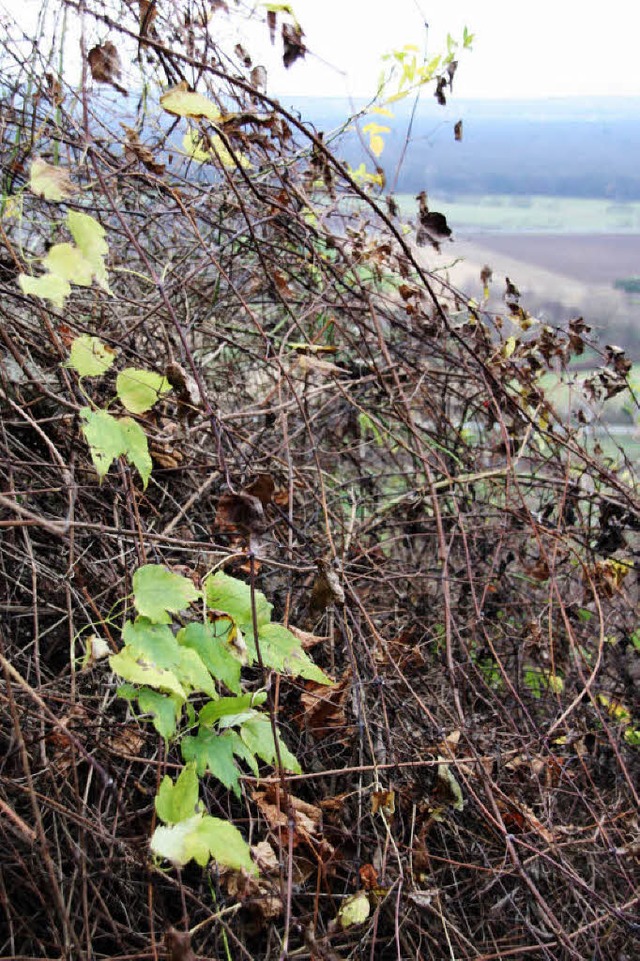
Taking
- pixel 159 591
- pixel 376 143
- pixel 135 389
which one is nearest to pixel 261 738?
pixel 159 591

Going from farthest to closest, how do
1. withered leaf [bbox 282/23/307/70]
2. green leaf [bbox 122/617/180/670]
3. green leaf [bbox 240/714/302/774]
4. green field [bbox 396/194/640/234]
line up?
green field [bbox 396/194/640/234]
withered leaf [bbox 282/23/307/70]
green leaf [bbox 240/714/302/774]
green leaf [bbox 122/617/180/670]

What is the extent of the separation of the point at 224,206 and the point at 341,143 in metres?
0.50

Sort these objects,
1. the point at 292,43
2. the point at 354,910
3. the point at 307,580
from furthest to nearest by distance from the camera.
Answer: the point at 292,43
the point at 307,580
the point at 354,910

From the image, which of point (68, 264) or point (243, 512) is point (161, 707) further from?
point (68, 264)

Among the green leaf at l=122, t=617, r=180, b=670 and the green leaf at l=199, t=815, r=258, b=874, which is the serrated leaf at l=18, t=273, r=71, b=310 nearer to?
the green leaf at l=122, t=617, r=180, b=670

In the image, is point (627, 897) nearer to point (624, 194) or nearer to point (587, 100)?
point (624, 194)

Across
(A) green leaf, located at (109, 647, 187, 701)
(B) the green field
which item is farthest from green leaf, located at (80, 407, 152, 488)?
(B) the green field

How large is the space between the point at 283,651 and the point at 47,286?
735 mm

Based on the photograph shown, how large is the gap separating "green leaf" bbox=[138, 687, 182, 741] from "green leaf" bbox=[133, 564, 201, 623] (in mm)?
114

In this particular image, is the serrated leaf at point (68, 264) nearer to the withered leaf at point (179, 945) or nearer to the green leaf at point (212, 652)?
the green leaf at point (212, 652)

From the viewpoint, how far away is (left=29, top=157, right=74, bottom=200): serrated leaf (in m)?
1.48

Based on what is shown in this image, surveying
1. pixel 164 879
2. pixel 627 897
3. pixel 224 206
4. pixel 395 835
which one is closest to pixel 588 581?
pixel 627 897

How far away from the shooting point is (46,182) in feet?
4.90

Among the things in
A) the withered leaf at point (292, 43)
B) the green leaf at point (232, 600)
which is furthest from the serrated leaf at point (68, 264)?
the withered leaf at point (292, 43)
